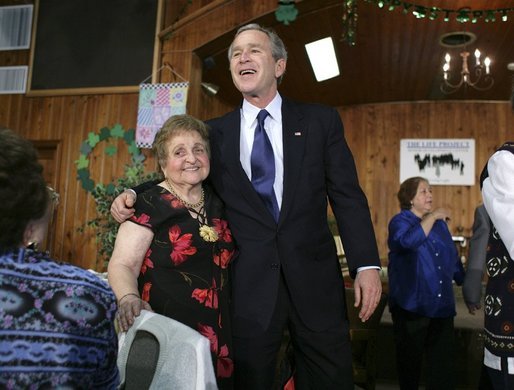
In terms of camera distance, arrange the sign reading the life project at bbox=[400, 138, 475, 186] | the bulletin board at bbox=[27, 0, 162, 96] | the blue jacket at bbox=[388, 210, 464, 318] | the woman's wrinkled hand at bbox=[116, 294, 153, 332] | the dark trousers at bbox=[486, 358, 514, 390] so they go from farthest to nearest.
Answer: the sign reading the life project at bbox=[400, 138, 475, 186] < the bulletin board at bbox=[27, 0, 162, 96] < the blue jacket at bbox=[388, 210, 464, 318] < the dark trousers at bbox=[486, 358, 514, 390] < the woman's wrinkled hand at bbox=[116, 294, 153, 332]

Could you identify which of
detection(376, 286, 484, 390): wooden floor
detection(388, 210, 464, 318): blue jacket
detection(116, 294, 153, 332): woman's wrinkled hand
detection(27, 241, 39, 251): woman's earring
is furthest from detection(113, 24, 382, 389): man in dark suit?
detection(376, 286, 484, 390): wooden floor

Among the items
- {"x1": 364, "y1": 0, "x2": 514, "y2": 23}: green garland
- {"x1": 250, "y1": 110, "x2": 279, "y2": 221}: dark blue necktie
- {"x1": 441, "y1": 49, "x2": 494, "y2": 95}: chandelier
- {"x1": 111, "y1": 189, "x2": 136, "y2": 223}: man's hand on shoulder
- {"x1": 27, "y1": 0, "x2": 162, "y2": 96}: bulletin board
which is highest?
{"x1": 441, "y1": 49, "x2": 494, "y2": 95}: chandelier

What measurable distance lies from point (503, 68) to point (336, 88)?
2.35 meters

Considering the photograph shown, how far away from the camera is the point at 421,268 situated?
346 centimetres

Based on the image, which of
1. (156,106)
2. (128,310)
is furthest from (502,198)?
(156,106)

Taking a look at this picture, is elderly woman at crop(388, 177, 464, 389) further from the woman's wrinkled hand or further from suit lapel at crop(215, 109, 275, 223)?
the woman's wrinkled hand

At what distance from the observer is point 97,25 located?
220 inches

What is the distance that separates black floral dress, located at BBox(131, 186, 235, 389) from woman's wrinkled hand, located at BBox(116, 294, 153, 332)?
0.66ft

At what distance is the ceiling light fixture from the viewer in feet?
20.6

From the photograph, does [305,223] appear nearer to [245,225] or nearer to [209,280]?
[245,225]

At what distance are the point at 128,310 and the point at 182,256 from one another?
32 cm

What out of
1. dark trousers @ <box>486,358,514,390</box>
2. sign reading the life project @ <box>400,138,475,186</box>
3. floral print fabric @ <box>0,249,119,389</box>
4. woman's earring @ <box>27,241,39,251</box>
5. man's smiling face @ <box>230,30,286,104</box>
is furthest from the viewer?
sign reading the life project @ <box>400,138,475,186</box>

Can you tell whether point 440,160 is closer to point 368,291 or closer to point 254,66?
point 254,66

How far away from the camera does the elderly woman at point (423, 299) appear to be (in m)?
3.42
